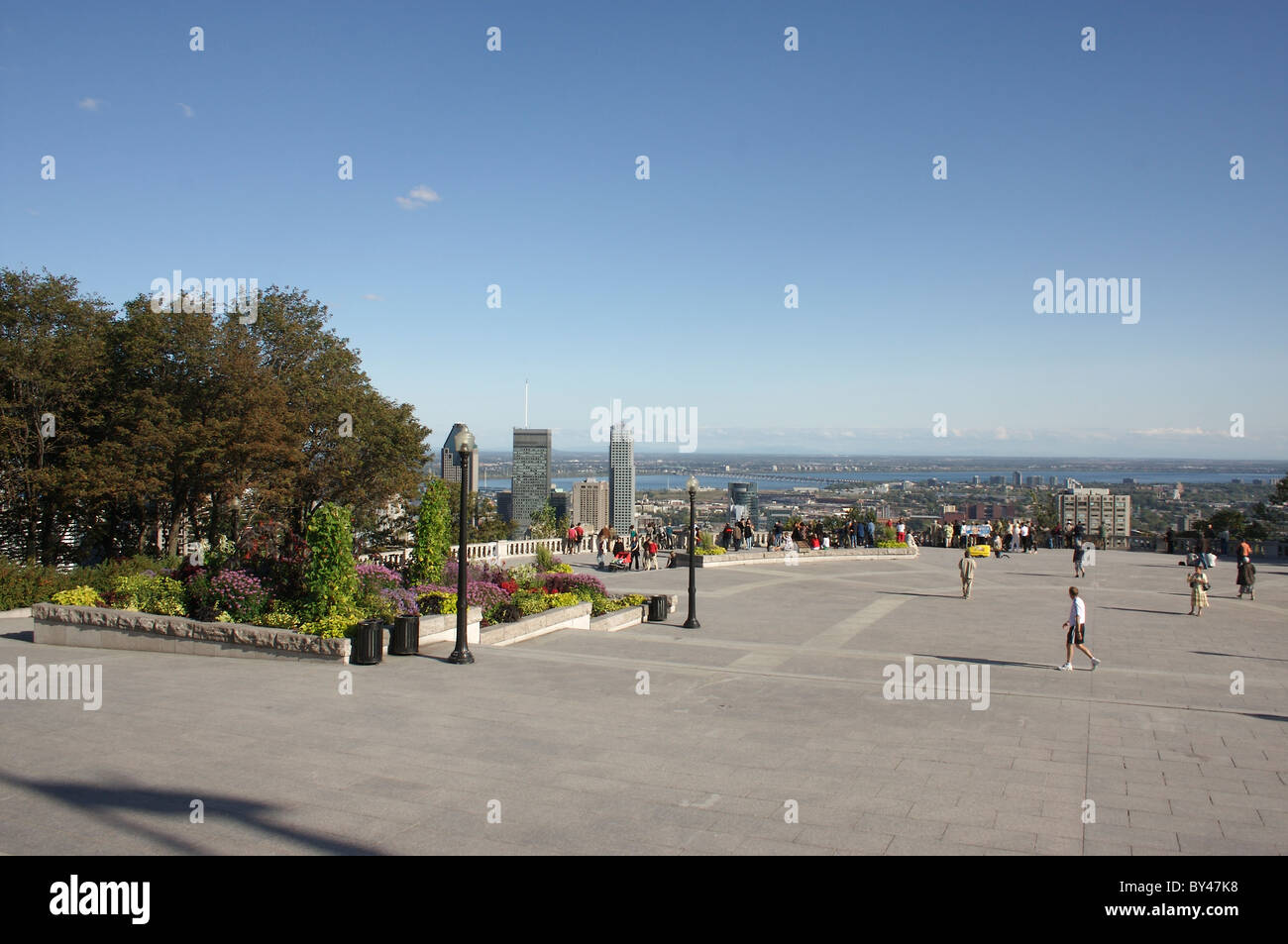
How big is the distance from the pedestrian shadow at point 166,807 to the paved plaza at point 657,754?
3cm

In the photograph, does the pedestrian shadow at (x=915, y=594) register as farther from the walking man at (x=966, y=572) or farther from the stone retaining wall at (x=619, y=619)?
the stone retaining wall at (x=619, y=619)

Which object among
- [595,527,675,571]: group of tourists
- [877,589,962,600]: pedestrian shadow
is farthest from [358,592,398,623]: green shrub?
[595,527,675,571]: group of tourists

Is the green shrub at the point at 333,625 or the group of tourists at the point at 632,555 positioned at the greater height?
the green shrub at the point at 333,625

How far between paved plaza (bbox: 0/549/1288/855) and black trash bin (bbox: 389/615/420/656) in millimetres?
256

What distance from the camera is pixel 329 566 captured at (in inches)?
533

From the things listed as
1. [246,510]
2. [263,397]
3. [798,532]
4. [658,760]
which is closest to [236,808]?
[658,760]

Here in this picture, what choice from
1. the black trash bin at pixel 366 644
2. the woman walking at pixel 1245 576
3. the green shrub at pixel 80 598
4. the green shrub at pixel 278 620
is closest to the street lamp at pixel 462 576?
the black trash bin at pixel 366 644

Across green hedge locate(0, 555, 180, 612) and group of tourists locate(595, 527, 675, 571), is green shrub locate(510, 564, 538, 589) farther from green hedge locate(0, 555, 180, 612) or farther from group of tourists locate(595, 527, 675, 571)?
group of tourists locate(595, 527, 675, 571)

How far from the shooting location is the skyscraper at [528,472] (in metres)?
83.9

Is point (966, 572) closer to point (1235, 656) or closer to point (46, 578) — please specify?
point (1235, 656)

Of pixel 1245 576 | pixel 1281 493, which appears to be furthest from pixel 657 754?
pixel 1281 493
